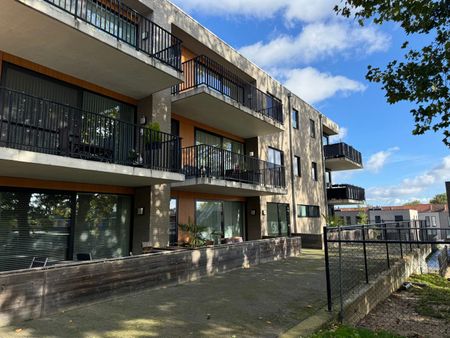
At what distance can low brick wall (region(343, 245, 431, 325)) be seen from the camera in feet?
19.8

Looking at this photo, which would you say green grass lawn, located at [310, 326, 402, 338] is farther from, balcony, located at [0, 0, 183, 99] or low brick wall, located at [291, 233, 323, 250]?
low brick wall, located at [291, 233, 323, 250]

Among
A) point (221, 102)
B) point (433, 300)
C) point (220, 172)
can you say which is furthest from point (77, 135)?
point (433, 300)

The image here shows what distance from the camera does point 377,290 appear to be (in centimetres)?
755

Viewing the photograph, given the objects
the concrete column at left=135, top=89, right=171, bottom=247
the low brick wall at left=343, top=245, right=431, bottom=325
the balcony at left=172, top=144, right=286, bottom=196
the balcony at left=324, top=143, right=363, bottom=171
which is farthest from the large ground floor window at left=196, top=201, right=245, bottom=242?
the balcony at left=324, top=143, right=363, bottom=171

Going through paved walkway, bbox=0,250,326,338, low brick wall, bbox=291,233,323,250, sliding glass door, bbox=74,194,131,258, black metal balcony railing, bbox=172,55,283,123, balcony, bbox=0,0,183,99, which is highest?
black metal balcony railing, bbox=172,55,283,123

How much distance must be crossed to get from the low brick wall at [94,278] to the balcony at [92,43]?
516 centimetres

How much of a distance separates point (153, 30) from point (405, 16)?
7426mm

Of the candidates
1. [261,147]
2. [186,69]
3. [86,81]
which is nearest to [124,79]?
[86,81]

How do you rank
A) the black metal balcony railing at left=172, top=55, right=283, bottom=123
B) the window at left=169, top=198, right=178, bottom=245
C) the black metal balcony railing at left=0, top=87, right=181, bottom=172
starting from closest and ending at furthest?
the black metal balcony railing at left=0, top=87, right=181, bottom=172
the window at left=169, top=198, right=178, bottom=245
the black metal balcony railing at left=172, top=55, right=283, bottom=123

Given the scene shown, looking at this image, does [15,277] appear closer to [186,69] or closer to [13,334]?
[13,334]

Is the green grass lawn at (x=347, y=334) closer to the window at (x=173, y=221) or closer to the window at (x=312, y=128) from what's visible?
the window at (x=173, y=221)

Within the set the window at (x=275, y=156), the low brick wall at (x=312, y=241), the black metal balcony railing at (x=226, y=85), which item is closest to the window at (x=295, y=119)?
the window at (x=275, y=156)

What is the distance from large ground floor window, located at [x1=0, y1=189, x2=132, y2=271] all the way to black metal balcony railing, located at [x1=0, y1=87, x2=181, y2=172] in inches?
52.4

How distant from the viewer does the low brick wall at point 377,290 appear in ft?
19.8
